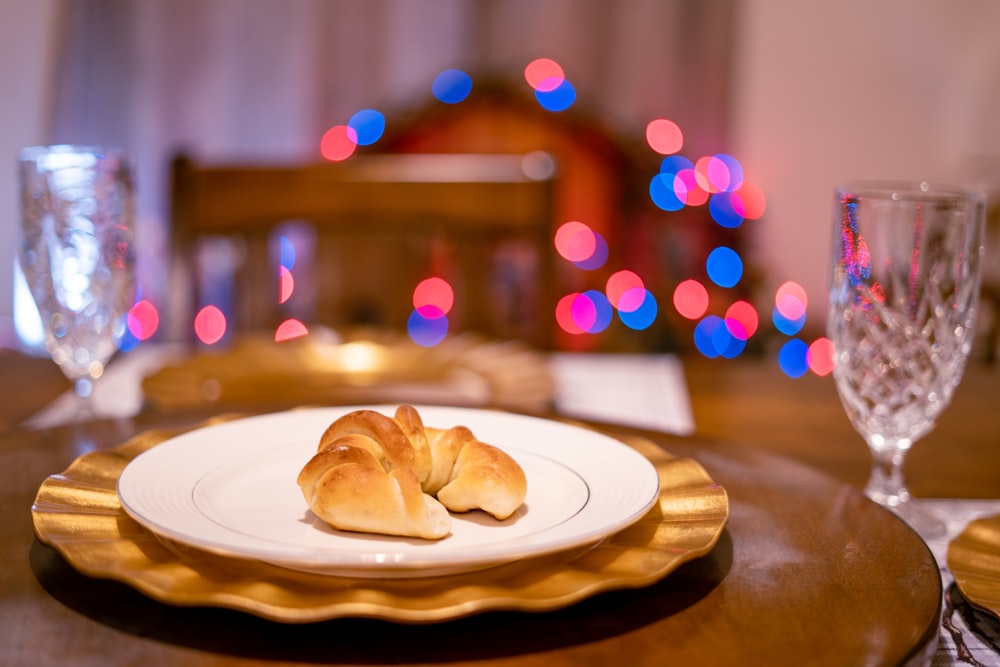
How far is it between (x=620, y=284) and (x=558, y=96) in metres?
0.54

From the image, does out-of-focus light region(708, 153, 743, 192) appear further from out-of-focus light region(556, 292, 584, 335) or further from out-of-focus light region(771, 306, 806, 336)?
out-of-focus light region(556, 292, 584, 335)

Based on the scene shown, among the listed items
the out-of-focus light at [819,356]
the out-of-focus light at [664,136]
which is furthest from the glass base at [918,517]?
the out-of-focus light at [664,136]

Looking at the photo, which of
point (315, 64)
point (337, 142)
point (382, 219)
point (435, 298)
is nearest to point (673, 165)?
point (435, 298)

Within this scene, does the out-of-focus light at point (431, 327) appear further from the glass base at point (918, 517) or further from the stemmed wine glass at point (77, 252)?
the glass base at point (918, 517)

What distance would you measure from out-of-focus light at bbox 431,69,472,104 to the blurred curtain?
1.8 inches

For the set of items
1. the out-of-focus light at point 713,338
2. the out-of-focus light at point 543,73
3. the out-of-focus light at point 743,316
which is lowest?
the out-of-focus light at point 713,338

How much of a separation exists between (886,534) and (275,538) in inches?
12.4

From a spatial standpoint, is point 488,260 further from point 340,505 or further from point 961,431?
point 340,505

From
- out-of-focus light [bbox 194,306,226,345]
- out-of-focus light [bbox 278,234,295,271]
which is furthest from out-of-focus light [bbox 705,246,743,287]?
out-of-focus light [bbox 194,306,226,345]

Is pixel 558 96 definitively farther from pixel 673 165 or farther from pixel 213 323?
pixel 213 323

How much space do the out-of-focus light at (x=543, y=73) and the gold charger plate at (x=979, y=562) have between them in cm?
243

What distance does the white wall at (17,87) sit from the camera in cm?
304

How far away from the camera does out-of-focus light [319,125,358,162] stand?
2984mm

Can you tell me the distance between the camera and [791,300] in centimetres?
298
